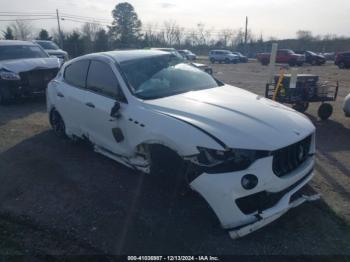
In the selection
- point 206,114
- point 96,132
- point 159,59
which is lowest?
point 96,132

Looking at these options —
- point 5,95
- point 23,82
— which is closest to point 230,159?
point 23,82

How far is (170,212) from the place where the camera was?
3617mm

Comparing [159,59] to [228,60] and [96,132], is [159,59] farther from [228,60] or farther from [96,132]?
[228,60]

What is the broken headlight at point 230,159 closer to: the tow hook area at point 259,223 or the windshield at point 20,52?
the tow hook area at point 259,223

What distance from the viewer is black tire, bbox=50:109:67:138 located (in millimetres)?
6040

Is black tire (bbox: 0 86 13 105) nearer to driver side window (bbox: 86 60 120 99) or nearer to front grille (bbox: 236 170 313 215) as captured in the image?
driver side window (bbox: 86 60 120 99)

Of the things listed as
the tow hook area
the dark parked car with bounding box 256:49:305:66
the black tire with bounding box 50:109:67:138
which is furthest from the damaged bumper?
the dark parked car with bounding box 256:49:305:66

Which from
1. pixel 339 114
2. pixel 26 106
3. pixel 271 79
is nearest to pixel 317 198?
pixel 271 79

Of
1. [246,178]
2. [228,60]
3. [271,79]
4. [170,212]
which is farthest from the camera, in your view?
[228,60]

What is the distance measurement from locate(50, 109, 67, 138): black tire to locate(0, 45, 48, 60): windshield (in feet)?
17.2

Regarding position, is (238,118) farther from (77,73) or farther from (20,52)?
(20,52)

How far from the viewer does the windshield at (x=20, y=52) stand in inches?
402

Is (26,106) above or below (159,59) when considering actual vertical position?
below

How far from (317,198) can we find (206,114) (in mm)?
1563
